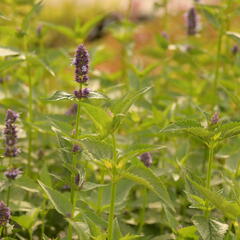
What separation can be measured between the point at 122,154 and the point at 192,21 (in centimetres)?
114

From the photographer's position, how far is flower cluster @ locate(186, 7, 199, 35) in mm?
2506

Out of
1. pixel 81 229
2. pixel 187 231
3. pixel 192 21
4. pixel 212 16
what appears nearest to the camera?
pixel 81 229

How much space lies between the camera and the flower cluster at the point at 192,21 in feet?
8.22

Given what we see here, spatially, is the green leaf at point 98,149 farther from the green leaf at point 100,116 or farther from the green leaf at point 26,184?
the green leaf at point 26,184

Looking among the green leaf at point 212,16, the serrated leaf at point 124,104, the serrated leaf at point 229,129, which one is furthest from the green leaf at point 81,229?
the green leaf at point 212,16

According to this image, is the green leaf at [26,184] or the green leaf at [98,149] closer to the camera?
the green leaf at [98,149]

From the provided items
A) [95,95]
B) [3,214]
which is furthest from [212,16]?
[3,214]

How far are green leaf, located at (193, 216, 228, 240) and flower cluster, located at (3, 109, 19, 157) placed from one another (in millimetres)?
485

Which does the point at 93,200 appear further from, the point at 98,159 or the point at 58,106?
the point at 58,106

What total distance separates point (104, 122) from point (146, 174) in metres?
0.15

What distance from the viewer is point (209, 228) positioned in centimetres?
137

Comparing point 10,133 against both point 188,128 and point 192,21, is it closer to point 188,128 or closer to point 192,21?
point 188,128

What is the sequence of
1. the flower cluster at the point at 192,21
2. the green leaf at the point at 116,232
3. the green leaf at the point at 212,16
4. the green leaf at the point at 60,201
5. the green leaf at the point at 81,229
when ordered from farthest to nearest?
the flower cluster at the point at 192,21 → the green leaf at the point at 212,16 → the green leaf at the point at 116,232 → the green leaf at the point at 60,201 → the green leaf at the point at 81,229

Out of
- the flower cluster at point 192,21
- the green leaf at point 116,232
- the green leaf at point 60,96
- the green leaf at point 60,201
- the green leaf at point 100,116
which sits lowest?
the green leaf at point 116,232
